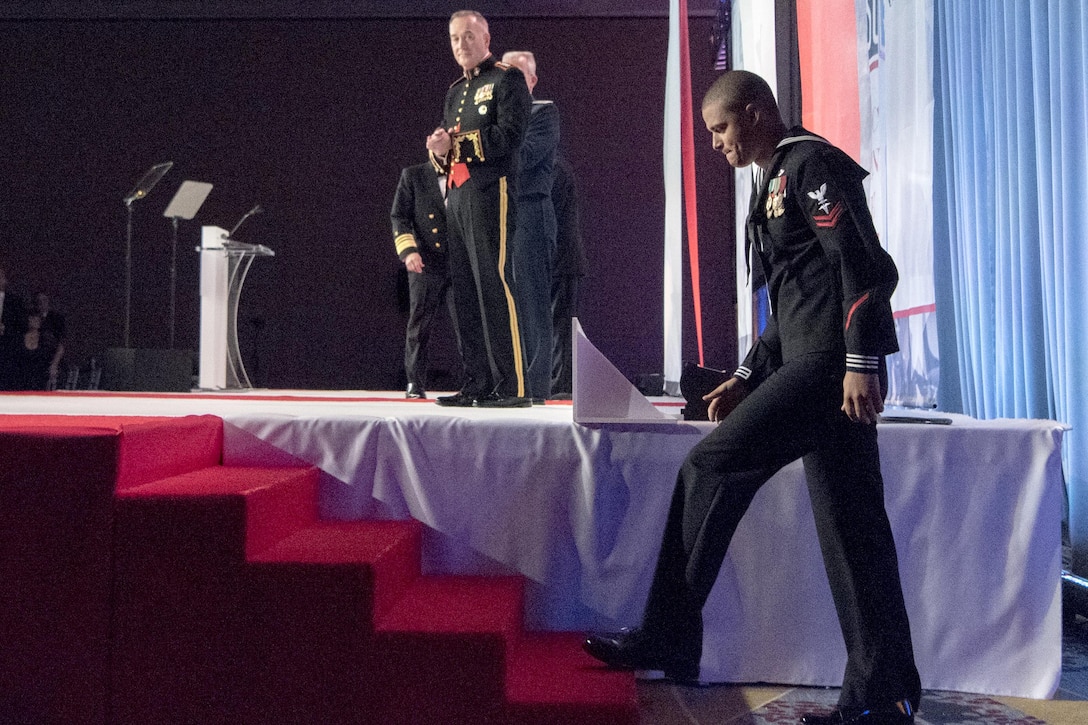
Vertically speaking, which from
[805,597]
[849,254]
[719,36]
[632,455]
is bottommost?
[805,597]

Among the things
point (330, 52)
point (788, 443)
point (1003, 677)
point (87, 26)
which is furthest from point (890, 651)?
point (87, 26)

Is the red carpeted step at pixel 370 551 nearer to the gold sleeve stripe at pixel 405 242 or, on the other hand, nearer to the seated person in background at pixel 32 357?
the gold sleeve stripe at pixel 405 242

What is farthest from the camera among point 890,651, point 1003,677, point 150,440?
point 1003,677

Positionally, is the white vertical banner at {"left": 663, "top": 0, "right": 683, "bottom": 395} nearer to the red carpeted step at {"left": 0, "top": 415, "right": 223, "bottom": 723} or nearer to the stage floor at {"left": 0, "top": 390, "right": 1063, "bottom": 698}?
the stage floor at {"left": 0, "top": 390, "right": 1063, "bottom": 698}

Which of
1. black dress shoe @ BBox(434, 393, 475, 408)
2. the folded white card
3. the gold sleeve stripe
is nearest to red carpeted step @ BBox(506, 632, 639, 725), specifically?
the folded white card

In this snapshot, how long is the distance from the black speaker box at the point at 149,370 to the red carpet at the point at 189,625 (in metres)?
3.15

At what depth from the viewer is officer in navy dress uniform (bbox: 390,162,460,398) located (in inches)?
149

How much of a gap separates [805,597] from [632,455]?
22.6 inches

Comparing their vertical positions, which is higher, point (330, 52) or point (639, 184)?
point (330, 52)

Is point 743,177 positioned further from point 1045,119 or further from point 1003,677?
point 1003,677

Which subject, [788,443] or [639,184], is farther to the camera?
[639,184]

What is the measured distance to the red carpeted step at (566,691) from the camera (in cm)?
163

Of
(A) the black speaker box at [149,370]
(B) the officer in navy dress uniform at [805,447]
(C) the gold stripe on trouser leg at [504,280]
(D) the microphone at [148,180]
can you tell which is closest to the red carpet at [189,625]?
(B) the officer in navy dress uniform at [805,447]

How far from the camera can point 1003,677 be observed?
2.14 meters
